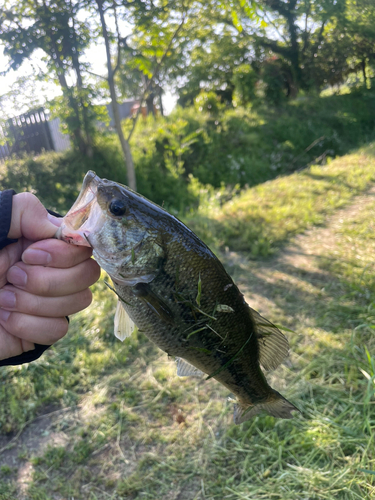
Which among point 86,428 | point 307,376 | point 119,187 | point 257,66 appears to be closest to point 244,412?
point 119,187

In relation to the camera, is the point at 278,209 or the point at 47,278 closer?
the point at 47,278

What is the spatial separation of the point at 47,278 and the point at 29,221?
0.26 m

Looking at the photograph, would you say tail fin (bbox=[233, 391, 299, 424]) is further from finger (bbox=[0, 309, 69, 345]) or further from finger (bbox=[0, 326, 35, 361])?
finger (bbox=[0, 326, 35, 361])

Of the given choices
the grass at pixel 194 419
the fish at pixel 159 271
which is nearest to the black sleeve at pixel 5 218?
the fish at pixel 159 271

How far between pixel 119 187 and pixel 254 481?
84.6 inches

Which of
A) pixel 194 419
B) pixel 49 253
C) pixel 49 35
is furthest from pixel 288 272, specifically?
pixel 49 35

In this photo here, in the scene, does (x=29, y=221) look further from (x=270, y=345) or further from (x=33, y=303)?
(x=270, y=345)

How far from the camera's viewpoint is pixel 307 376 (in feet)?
9.56

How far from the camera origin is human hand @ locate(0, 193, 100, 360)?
1463mm

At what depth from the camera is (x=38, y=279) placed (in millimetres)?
1465

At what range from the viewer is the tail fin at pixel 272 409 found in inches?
56.5

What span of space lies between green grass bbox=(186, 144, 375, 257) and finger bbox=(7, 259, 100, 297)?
12.6ft

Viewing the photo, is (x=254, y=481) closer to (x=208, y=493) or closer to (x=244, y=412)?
(x=208, y=493)

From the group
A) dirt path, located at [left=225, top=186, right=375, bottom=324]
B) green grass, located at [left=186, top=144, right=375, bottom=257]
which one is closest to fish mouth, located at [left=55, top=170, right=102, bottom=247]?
dirt path, located at [left=225, top=186, right=375, bottom=324]
